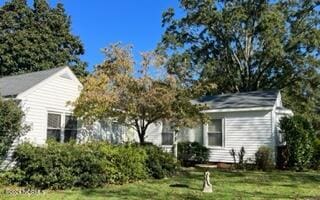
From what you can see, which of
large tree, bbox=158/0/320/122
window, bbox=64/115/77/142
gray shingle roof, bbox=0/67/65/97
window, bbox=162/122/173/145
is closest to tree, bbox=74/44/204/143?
window, bbox=64/115/77/142

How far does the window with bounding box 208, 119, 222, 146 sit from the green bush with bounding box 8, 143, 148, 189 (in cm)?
885

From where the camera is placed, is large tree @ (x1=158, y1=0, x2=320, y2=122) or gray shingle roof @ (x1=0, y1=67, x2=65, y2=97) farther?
large tree @ (x1=158, y1=0, x2=320, y2=122)

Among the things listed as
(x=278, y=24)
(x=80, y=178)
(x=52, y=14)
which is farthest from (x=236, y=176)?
(x=52, y=14)

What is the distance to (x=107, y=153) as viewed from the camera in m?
14.8

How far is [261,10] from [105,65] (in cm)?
1819

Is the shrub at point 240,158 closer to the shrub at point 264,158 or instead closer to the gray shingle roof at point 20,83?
the shrub at point 264,158

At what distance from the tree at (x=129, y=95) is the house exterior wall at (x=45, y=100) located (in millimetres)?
910

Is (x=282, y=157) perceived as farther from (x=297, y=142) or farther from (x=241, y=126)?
(x=241, y=126)

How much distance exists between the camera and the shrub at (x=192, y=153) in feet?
75.9

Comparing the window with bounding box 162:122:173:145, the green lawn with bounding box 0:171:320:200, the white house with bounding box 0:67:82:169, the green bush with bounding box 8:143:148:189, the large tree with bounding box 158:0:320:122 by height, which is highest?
the large tree with bounding box 158:0:320:122

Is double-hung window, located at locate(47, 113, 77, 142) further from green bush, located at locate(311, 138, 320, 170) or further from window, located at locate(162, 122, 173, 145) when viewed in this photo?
green bush, located at locate(311, 138, 320, 170)

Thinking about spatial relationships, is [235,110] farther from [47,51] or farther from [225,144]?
[47,51]

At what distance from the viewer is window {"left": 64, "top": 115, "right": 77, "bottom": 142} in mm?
18297

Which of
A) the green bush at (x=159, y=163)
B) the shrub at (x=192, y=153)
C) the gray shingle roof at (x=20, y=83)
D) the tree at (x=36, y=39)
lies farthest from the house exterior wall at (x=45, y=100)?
the tree at (x=36, y=39)
